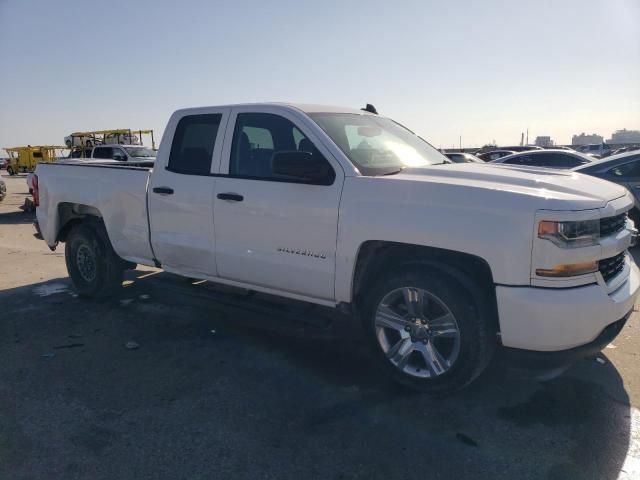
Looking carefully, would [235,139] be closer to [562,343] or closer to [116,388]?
[116,388]

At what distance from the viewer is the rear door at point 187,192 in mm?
4254

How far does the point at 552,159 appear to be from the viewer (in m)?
11.6

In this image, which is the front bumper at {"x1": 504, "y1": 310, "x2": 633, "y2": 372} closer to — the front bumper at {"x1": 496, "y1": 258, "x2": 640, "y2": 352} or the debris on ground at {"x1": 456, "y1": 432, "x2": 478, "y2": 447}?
the front bumper at {"x1": 496, "y1": 258, "x2": 640, "y2": 352}

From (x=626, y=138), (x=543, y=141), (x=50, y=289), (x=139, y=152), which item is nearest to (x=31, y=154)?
(x=139, y=152)

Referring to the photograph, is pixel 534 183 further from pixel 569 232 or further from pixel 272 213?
pixel 272 213

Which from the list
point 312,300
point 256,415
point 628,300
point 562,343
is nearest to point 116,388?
point 256,415

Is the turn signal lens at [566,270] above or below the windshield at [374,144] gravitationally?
below

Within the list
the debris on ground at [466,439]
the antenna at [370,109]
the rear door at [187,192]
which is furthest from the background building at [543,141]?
the debris on ground at [466,439]

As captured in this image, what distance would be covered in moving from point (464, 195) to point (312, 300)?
1.42 m

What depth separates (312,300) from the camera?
12.4 ft

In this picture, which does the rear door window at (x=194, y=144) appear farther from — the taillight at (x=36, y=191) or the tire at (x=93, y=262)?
the taillight at (x=36, y=191)

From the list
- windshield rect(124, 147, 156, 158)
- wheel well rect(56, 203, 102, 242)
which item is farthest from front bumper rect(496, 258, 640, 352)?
windshield rect(124, 147, 156, 158)

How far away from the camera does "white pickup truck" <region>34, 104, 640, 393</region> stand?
9.30 ft

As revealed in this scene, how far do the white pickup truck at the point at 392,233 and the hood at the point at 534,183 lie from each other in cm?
1
